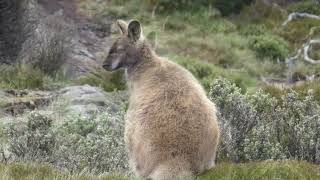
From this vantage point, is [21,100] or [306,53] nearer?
[21,100]

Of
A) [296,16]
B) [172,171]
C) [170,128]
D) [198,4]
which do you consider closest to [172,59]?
[198,4]

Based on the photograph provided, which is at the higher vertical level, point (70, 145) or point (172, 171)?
point (172, 171)

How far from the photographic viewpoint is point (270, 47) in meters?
21.3

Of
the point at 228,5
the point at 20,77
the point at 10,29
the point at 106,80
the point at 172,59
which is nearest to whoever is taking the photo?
the point at 20,77

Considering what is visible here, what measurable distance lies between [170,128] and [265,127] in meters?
2.57

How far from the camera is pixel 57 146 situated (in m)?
7.67

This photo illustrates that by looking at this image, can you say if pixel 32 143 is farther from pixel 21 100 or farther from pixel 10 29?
pixel 10 29

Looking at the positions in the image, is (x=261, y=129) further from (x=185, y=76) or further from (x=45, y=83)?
(x=45, y=83)

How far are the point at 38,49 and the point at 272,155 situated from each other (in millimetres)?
9482

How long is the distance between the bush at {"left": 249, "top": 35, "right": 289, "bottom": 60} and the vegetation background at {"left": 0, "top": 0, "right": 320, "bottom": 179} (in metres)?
0.04

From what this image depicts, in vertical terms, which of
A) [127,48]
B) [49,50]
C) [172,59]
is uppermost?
[127,48]

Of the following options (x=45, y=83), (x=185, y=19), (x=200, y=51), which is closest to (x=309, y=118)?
(x=45, y=83)

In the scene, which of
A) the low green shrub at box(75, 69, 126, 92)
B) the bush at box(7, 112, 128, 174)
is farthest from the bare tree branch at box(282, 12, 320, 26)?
the bush at box(7, 112, 128, 174)

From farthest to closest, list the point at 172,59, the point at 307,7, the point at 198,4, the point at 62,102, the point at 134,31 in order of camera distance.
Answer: the point at 307,7
the point at 198,4
the point at 172,59
the point at 62,102
the point at 134,31
